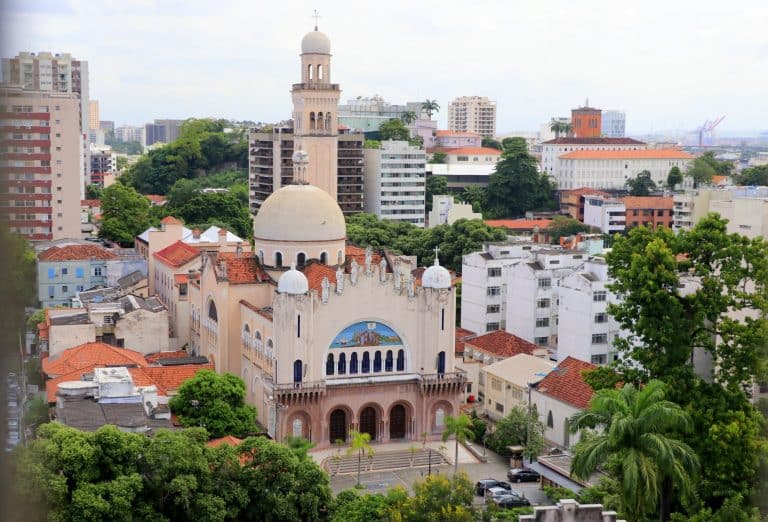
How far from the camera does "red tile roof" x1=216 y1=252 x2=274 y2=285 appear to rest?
2952cm

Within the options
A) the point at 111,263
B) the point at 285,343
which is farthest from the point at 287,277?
the point at 111,263

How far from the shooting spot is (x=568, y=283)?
32062 mm

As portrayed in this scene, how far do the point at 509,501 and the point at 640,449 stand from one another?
695 cm

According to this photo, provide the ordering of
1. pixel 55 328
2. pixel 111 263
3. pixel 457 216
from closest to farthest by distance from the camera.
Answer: pixel 55 328
pixel 111 263
pixel 457 216

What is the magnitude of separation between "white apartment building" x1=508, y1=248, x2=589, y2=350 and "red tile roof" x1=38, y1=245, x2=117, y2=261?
16.4 metres

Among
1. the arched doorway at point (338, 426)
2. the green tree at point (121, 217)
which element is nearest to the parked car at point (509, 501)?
the arched doorway at point (338, 426)

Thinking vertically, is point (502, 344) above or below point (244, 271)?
below

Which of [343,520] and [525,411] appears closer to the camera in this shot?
[343,520]

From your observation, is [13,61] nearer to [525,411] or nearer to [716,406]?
[716,406]

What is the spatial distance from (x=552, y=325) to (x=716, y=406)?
52.5ft

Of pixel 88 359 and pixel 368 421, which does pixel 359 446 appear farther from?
pixel 88 359

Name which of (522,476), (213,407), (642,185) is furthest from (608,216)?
(213,407)

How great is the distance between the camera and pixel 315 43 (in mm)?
47625

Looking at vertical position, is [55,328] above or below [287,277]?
below
